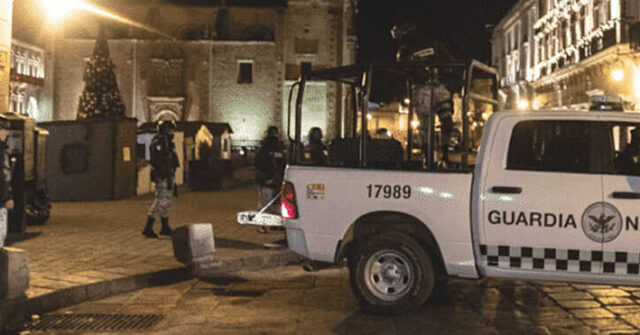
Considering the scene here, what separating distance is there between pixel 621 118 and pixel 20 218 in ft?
31.5

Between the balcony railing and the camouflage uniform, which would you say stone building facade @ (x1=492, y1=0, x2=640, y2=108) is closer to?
the camouflage uniform

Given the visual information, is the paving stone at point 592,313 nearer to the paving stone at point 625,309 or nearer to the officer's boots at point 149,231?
the paving stone at point 625,309

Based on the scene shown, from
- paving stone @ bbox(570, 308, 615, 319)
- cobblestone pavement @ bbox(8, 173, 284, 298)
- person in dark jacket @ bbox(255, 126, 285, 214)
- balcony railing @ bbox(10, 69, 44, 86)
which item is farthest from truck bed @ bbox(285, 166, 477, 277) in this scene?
balcony railing @ bbox(10, 69, 44, 86)

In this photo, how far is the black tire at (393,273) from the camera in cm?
653

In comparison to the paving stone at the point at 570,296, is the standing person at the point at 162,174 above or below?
above

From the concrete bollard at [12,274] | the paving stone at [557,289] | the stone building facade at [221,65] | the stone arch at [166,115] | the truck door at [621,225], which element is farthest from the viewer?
the stone building facade at [221,65]

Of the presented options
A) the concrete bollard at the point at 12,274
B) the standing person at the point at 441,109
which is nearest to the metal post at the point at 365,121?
the standing person at the point at 441,109

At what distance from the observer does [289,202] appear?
6.88 metres

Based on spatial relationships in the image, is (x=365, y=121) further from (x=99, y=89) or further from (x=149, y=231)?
(x=99, y=89)

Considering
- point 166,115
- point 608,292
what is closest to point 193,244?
point 608,292

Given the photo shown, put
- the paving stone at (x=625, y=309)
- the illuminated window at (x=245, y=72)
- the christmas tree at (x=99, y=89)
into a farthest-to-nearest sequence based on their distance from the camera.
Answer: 1. the illuminated window at (x=245, y=72)
2. the christmas tree at (x=99, y=89)
3. the paving stone at (x=625, y=309)

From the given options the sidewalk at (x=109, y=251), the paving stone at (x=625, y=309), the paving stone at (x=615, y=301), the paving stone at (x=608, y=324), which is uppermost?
the sidewalk at (x=109, y=251)

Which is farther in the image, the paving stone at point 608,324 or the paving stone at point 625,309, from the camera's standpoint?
the paving stone at point 625,309

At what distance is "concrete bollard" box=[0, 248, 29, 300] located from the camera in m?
6.41
